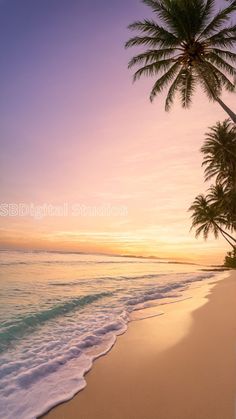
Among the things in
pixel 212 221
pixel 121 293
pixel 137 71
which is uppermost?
pixel 137 71

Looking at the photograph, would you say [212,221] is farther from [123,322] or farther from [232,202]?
[123,322]

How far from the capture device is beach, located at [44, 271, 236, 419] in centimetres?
327

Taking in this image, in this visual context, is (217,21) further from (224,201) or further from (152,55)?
(224,201)

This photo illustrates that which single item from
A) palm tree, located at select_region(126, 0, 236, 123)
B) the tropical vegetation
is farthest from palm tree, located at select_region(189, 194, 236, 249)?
palm tree, located at select_region(126, 0, 236, 123)

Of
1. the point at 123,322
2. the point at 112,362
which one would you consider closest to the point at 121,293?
the point at 123,322

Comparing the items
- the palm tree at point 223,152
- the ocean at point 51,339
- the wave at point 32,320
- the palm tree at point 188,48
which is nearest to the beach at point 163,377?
the ocean at point 51,339

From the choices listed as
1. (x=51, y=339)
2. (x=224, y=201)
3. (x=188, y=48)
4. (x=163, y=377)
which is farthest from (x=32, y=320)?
(x=224, y=201)

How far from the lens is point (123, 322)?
25.0 feet

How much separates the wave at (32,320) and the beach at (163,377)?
207cm

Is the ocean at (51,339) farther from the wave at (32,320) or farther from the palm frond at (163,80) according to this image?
the palm frond at (163,80)

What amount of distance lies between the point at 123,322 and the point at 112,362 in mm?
2836

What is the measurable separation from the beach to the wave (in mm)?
2075

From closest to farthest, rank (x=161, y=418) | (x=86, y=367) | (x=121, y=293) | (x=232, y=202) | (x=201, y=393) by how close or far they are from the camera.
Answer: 1. (x=161, y=418)
2. (x=201, y=393)
3. (x=86, y=367)
4. (x=121, y=293)
5. (x=232, y=202)

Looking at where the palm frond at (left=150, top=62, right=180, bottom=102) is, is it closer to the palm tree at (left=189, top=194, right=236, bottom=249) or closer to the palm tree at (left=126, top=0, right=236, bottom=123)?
the palm tree at (left=126, top=0, right=236, bottom=123)
